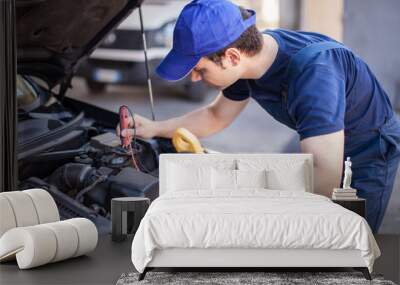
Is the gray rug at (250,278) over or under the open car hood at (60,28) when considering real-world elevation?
under

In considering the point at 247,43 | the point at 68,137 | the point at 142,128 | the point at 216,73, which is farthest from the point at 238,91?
the point at 68,137

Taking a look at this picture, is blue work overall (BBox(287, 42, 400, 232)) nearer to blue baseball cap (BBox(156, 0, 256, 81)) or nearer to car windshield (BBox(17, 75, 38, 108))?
blue baseball cap (BBox(156, 0, 256, 81))

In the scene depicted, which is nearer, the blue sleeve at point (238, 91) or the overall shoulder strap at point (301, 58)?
the overall shoulder strap at point (301, 58)

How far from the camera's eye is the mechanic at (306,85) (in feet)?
20.1

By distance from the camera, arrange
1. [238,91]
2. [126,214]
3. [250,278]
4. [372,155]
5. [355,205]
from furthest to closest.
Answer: [238,91] → [372,155] → [126,214] → [355,205] → [250,278]

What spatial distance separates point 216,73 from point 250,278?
2.22 m

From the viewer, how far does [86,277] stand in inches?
188

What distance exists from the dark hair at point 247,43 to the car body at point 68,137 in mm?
893

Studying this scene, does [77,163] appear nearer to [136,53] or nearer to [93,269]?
[136,53]

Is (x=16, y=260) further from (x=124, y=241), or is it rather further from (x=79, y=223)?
(x=124, y=241)

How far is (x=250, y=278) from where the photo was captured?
4.62 meters

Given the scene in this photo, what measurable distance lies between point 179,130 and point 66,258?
5.64ft

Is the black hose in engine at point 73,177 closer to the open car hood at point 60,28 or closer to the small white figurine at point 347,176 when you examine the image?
the open car hood at point 60,28

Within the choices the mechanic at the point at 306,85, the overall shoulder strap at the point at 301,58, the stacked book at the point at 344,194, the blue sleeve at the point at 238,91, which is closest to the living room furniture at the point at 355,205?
the stacked book at the point at 344,194
